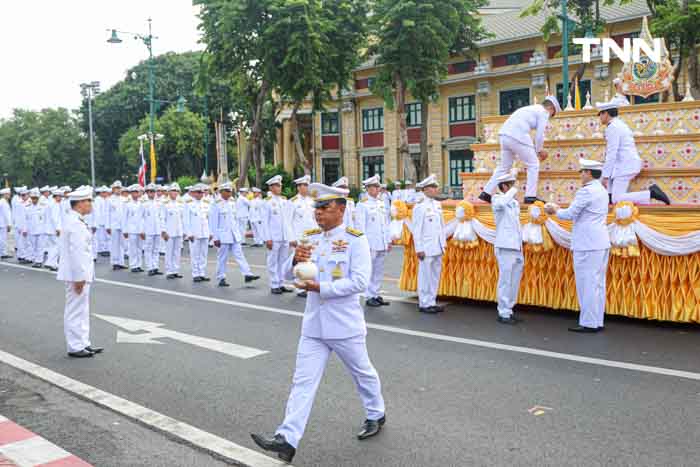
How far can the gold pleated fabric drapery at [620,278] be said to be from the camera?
841 centimetres

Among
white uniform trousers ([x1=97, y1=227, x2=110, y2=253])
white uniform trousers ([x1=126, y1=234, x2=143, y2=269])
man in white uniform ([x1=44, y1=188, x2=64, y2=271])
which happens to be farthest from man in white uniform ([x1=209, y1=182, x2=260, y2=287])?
white uniform trousers ([x1=97, y1=227, x2=110, y2=253])

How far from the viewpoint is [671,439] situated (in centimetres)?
489

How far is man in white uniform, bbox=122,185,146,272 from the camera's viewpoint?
16.5 meters

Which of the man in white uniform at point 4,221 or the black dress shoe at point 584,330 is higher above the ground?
the man in white uniform at point 4,221

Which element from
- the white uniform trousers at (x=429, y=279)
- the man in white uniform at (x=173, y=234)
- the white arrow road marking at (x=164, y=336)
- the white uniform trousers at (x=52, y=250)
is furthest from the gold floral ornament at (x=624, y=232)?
the white uniform trousers at (x=52, y=250)

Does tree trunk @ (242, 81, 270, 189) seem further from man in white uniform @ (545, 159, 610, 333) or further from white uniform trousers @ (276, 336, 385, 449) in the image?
white uniform trousers @ (276, 336, 385, 449)

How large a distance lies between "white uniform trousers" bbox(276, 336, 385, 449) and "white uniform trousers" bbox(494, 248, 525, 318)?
4466 mm

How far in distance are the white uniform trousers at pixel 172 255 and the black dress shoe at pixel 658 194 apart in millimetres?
9536

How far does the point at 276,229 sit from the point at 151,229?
4.35 m

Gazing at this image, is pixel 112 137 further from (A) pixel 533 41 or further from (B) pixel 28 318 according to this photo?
(B) pixel 28 318

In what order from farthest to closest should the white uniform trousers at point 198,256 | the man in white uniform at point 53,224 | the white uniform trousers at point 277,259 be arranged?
the man in white uniform at point 53,224 < the white uniform trousers at point 198,256 < the white uniform trousers at point 277,259

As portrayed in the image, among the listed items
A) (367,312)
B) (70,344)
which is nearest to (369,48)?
(367,312)

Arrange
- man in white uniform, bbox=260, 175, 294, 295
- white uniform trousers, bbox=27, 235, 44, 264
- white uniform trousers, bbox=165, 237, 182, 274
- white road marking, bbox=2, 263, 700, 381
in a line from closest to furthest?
white road marking, bbox=2, 263, 700, 381 → man in white uniform, bbox=260, 175, 294, 295 → white uniform trousers, bbox=165, 237, 182, 274 → white uniform trousers, bbox=27, 235, 44, 264

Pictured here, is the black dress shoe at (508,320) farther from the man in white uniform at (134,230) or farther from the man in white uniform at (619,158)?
the man in white uniform at (134,230)
